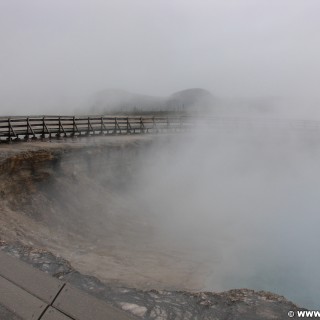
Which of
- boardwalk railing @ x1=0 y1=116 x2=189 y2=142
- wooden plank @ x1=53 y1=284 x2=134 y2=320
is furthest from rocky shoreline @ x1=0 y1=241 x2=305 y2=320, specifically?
boardwalk railing @ x1=0 y1=116 x2=189 y2=142

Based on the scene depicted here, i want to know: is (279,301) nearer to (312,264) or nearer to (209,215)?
(312,264)

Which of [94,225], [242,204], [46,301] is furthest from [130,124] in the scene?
[46,301]

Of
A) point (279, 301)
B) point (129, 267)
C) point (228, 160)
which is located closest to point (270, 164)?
point (228, 160)

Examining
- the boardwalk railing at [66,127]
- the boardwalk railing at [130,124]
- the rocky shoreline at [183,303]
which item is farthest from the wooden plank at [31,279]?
the boardwalk railing at [130,124]

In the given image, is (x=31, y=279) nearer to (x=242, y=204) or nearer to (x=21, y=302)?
(x=21, y=302)

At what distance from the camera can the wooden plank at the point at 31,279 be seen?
8.88 feet

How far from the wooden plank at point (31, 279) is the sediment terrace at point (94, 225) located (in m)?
0.34

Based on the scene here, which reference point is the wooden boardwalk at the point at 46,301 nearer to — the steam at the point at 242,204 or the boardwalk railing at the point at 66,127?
the steam at the point at 242,204

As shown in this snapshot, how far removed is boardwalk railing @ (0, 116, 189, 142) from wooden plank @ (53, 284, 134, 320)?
9668 mm

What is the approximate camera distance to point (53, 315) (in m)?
2.45

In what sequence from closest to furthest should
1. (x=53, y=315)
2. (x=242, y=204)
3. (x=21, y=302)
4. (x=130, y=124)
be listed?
(x=53, y=315)
(x=21, y=302)
(x=242, y=204)
(x=130, y=124)

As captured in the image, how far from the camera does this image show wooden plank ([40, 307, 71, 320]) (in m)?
2.42

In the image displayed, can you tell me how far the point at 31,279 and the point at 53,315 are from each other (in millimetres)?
577

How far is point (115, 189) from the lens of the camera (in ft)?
40.8
